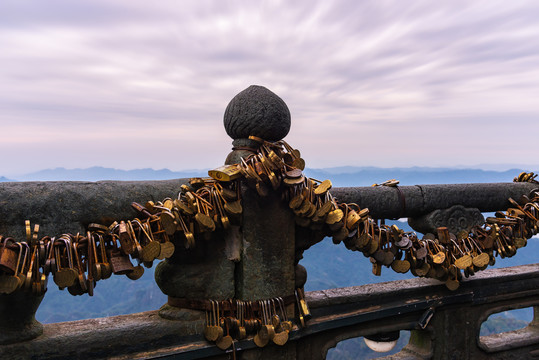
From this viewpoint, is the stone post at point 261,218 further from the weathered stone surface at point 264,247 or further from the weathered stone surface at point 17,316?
the weathered stone surface at point 17,316

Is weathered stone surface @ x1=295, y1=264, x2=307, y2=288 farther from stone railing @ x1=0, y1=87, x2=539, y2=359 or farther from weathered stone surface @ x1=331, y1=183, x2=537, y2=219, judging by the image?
weathered stone surface @ x1=331, y1=183, x2=537, y2=219

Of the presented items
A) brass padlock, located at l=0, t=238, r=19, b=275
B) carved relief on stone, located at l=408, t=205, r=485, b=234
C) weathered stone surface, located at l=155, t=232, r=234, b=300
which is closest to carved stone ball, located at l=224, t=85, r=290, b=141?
weathered stone surface, located at l=155, t=232, r=234, b=300

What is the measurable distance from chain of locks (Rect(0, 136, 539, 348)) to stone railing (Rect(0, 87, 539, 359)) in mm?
103

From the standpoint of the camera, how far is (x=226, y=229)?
293cm

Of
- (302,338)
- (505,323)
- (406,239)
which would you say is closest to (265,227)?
(302,338)

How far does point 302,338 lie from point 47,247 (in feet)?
6.35

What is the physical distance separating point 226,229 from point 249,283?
0.42m

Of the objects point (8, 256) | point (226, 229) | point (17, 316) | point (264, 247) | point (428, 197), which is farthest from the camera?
point (428, 197)

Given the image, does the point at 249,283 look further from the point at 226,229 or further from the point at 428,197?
the point at 428,197

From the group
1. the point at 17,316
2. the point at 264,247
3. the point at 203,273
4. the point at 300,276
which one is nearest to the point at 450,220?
the point at 300,276

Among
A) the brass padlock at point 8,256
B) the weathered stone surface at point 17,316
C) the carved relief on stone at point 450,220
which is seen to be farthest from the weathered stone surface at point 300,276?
the brass padlock at point 8,256

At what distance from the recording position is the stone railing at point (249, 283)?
2.63 metres

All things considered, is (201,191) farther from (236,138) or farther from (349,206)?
(349,206)

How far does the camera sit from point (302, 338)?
3369mm
